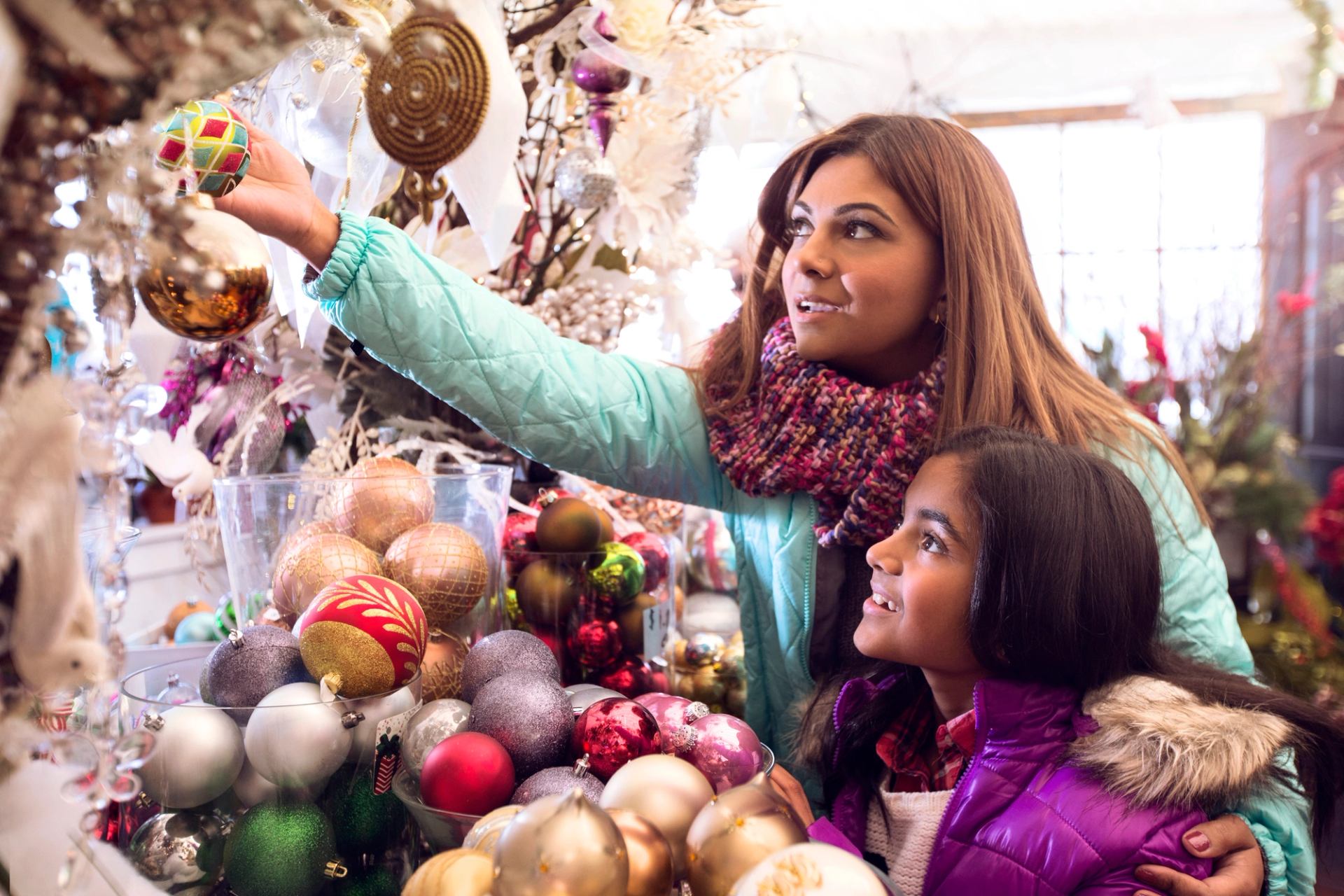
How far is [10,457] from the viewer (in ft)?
1.26

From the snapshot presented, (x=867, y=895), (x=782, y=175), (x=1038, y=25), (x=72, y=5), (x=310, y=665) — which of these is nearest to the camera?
(x=72, y=5)

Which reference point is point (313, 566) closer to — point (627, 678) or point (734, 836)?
point (627, 678)

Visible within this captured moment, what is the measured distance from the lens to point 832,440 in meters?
1.16

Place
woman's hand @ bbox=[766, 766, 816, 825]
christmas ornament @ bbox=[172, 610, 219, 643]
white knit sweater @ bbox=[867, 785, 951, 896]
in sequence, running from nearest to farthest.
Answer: woman's hand @ bbox=[766, 766, 816, 825] < white knit sweater @ bbox=[867, 785, 951, 896] < christmas ornament @ bbox=[172, 610, 219, 643]

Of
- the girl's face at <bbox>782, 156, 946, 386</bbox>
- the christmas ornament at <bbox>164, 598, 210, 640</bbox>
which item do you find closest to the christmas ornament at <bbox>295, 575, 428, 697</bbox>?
the girl's face at <bbox>782, 156, 946, 386</bbox>

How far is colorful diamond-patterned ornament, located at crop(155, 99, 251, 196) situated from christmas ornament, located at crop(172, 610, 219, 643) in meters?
0.78

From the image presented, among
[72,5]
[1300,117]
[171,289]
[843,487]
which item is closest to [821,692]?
[843,487]

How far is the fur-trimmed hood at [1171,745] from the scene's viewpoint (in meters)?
0.83

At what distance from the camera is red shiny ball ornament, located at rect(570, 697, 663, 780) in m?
0.71

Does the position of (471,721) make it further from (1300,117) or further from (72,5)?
(1300,117)

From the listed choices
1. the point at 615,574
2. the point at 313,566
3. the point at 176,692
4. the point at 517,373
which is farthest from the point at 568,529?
the point at 176,692

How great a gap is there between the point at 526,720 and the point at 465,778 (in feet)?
0.21

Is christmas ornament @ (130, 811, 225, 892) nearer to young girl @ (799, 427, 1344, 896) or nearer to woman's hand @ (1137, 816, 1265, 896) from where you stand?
young girl @ (799, 427, 1344, 896)

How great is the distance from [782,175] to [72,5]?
100 cm
